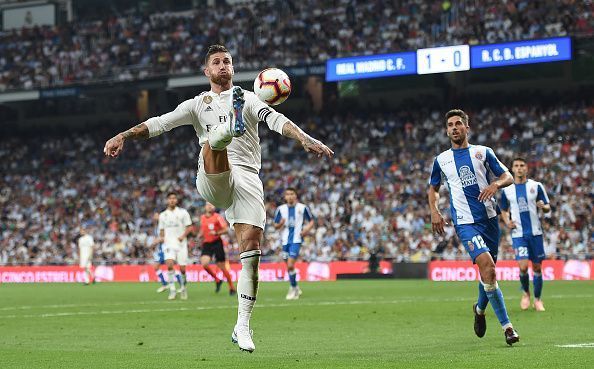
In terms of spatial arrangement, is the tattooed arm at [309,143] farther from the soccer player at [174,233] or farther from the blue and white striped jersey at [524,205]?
the soccer player at [174,233]

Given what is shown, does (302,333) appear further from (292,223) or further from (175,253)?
(175,253)

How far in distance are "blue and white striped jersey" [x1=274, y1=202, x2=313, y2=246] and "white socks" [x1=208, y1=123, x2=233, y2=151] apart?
51.7 feet

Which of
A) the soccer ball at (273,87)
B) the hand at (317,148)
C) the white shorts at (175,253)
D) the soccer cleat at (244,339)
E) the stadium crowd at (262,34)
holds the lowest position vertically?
the soccer cleat at (244,339)

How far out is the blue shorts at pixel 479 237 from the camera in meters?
12.1

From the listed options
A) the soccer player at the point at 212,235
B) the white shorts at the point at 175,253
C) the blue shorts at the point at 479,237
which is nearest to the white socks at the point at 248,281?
the blue shorts at the point at 479,237

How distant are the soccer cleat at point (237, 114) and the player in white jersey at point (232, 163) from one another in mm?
511

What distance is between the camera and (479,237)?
12.2m

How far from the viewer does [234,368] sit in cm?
967

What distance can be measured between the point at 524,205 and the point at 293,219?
8.14 metres

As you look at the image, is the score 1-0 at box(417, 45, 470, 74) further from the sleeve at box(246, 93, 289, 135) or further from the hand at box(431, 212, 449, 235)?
the sleeve at box(246, 93, 289, 135)

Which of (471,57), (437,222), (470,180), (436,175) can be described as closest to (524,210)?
(436,175)

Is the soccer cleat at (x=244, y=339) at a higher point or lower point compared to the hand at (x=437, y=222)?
lower

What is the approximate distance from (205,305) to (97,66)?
3022 centimetres

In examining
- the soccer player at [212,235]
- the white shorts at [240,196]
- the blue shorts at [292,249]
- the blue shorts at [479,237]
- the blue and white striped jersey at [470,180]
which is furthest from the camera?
the soccer player at [212,235]
